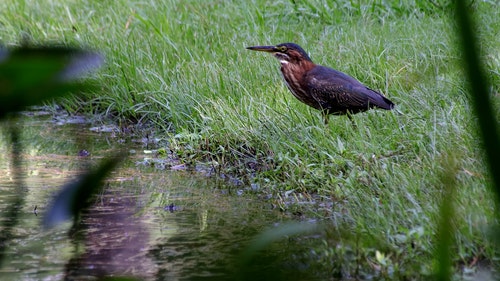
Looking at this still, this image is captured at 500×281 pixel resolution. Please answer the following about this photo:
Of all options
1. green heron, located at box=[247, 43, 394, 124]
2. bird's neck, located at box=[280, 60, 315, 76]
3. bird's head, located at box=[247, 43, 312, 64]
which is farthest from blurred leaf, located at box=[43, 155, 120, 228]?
bird's head, located at box=[247, 43, 312, 64]

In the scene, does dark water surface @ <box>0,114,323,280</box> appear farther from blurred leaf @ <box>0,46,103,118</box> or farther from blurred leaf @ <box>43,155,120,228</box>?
blurred leaf @ <box>0,46,103,118</box>

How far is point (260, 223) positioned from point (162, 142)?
2.16m

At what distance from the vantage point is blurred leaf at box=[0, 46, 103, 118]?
1.62ft

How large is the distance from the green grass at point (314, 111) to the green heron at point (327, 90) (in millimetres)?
107

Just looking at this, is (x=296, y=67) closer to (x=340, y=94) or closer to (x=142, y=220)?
(x=340, y=94)

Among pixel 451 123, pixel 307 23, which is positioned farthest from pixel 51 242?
pixel 307 23

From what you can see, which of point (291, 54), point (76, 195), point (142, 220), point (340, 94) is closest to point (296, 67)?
point (291, 54)

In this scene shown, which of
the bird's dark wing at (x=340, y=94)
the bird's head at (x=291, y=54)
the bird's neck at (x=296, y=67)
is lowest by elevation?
the bird's dark wing at (x=340, y=94)

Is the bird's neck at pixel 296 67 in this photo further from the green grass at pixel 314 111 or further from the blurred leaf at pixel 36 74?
the blurred leaf at pixel 36 74

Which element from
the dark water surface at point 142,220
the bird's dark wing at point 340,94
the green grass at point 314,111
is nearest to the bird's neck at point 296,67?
the bird's dark wing at point 340,94

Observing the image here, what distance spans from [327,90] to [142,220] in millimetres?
1752

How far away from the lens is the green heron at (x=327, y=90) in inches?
207

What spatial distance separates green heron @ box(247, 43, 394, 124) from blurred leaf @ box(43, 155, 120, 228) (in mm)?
4647

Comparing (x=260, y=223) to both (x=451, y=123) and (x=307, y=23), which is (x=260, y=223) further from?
(x=307, y=23)
